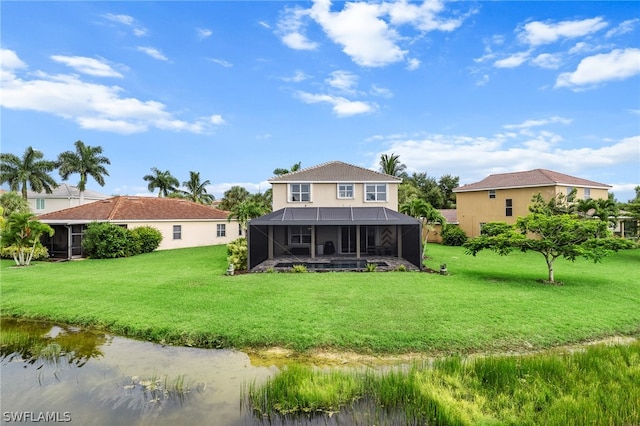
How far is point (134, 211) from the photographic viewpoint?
1151 inches

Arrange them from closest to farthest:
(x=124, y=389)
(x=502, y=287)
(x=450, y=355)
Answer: (x=124, y=389) < (x=450, y=355) < (x=502, y=287)

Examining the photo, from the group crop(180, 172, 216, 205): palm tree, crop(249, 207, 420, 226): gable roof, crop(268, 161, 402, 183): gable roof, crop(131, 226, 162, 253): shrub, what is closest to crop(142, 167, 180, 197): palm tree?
crop(180, 172, 216, 205): palm tree

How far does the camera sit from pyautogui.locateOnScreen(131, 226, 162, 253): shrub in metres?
27.0

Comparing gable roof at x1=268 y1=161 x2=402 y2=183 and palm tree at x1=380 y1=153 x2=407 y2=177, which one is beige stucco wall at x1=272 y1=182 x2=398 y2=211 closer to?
gable roof at x1=268 y1=161 x2=402 y2=183

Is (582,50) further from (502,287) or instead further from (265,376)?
(265,376)

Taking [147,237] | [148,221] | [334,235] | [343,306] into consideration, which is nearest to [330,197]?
[334,235]

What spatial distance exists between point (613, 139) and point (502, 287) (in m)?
21.4

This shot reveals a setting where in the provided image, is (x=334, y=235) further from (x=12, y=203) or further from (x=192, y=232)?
(x=12, y=203)

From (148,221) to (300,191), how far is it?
13.8m

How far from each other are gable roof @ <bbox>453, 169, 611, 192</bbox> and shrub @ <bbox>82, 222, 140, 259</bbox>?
3116 centimetres

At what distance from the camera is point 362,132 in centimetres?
3259

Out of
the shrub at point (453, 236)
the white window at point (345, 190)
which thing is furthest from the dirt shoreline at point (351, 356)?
the shrub at point (453, 236)

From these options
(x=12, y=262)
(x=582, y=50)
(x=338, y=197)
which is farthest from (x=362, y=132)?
(x=12, y=262)

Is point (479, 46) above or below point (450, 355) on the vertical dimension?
above
